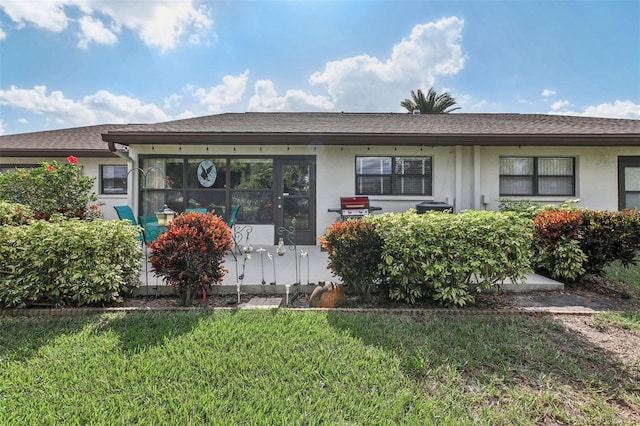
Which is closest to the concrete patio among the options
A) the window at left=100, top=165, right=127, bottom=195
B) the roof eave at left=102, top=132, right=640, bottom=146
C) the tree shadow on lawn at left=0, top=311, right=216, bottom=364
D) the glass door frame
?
the tree shadow on lawn at left=0, top=311, right=216, bottom=364

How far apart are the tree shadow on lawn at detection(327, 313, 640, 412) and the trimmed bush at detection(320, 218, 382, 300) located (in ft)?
1.77

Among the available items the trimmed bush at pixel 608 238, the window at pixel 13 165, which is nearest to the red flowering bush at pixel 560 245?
the trimmed bush at pixel 608 238

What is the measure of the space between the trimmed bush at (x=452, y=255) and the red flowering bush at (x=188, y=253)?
2.12m

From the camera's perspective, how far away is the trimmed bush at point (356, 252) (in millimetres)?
3547

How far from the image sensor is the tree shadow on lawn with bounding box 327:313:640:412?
2.13 m

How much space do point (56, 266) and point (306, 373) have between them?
3268mm

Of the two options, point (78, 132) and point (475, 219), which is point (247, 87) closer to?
point (78, 132)

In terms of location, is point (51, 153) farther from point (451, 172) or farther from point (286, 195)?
point (451, 172)

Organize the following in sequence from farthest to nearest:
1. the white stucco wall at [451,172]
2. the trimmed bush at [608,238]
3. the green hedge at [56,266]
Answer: the white stucco wall at [451,172] → the trimmed bush at [608,238] → the green hedge at [56,266]

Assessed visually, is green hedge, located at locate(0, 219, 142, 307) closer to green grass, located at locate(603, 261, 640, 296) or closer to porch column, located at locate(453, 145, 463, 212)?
green grass, located at locate(603, 261, 640, 296)

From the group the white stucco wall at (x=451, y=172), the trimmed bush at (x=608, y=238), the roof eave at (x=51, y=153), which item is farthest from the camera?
the roof eave at (x=51, y=153)

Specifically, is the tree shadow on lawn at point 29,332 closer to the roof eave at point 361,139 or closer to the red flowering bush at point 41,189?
the red flowering bush at point 41,189

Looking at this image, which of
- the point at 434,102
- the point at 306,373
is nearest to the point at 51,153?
the point at 306,373

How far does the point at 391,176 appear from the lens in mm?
7660
